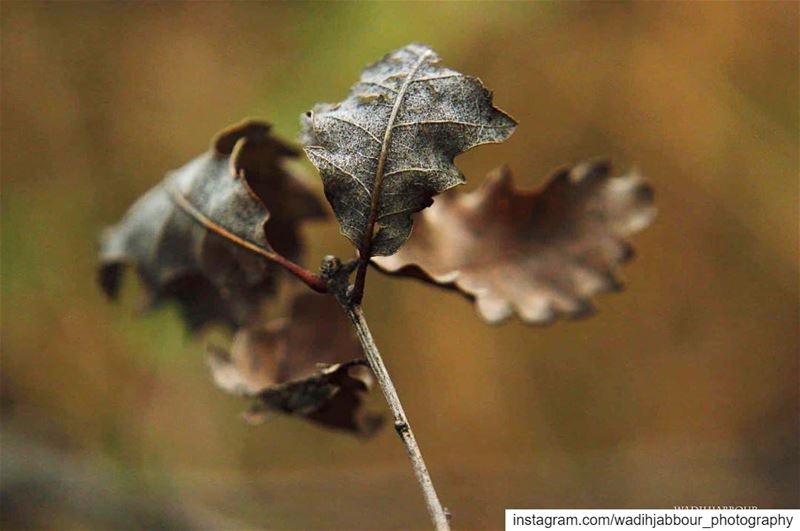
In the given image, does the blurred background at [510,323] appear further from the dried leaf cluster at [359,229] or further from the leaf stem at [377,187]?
the leaf stem at [377,187]

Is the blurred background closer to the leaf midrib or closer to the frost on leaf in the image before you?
the frost on leaf

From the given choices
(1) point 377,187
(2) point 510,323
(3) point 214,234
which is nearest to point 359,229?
(1) point 377,187

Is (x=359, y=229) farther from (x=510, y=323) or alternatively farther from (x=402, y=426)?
(x=510, y=323)

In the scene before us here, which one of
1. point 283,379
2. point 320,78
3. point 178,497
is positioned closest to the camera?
point 283,379

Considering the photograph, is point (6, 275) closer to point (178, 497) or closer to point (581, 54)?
point (178, 497)

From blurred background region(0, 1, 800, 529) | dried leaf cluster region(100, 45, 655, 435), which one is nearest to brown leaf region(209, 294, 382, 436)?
dried leaf cluster region(100, 45, 655, 435)

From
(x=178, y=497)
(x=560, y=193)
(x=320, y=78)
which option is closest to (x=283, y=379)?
(x=560, y=193)
